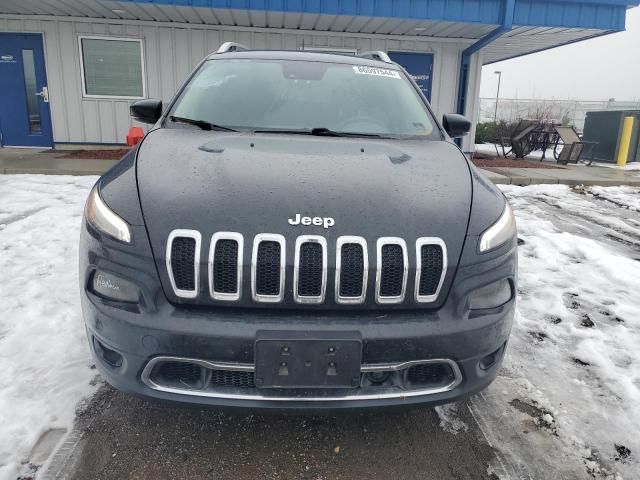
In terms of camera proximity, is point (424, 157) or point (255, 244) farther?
point (424, 157)

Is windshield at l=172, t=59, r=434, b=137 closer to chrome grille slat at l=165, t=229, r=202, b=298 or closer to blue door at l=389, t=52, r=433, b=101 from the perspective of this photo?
chrome grille slat at l=165, t=229, r=202, b=298

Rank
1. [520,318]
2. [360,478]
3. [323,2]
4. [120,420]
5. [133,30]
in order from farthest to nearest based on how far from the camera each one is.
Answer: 1. [133,30]
2. [323,2]
3. [520,318]
4. [120,420]
5. [360,478]

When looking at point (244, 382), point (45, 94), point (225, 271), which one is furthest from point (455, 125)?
point (45, 94)

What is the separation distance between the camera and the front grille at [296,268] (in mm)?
1759

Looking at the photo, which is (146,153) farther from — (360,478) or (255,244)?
(360,478)

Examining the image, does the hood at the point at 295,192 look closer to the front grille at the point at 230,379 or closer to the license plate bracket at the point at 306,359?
the license plate bracket at the point at 306,359

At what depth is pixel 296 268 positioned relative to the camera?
1.76 m

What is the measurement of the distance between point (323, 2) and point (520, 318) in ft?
26.2

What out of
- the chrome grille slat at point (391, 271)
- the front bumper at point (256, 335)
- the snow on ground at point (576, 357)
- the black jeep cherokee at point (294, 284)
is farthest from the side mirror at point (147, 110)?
the snow on ground at point (576, 357)

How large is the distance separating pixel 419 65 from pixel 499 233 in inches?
428

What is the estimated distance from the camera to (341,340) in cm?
172

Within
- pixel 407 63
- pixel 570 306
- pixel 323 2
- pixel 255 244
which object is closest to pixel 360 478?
pixel 255 244

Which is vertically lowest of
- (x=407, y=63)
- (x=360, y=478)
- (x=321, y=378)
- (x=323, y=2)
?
(x=360, y=478)

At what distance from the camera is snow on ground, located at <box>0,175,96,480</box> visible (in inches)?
85.5
